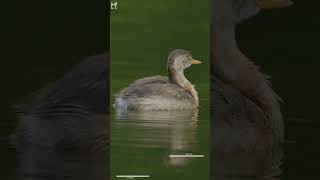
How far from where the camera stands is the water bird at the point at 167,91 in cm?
804

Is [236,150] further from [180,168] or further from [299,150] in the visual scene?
[180,168]

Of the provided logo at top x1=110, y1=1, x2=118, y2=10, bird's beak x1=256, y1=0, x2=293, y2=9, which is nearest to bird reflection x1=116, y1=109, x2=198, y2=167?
logo at top x1=110, y1=1, x2=118, y2=10

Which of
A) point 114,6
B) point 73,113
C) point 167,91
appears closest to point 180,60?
point 114,6

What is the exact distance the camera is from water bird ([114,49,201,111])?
8.04 m

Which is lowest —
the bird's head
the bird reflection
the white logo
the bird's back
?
the bird reflection

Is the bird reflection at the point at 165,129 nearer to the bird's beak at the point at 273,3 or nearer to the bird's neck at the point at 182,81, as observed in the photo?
the bird's neck at the point at 182,81

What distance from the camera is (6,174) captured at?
855 cm

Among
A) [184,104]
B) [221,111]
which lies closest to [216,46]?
[221,111]

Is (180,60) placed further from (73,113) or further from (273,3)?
(273,3)

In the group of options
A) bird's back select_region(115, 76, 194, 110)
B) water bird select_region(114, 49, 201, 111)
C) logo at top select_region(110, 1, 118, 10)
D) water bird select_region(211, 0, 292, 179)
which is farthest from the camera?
water bird select_region(211, 0, 292, 179)

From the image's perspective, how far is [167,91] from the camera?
8.54 meters

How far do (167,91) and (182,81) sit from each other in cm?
25

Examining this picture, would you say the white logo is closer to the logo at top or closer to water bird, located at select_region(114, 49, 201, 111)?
the logo at top

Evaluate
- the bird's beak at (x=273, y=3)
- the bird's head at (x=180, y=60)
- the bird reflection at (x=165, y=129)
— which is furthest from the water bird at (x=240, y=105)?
the bird's head at (x=180, y=60)
